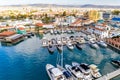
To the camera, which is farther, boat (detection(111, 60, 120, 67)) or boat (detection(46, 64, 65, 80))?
boat (detection(111, 60, 120, 67))

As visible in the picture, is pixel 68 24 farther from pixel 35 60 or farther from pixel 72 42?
pixel 35 60

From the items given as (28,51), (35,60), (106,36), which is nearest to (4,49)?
(28,51)

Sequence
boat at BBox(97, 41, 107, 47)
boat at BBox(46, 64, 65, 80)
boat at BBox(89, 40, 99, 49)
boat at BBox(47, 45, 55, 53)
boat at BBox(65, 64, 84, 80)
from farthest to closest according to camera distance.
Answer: boat at BBox(97, 41, 107, 47), boat at BBox(89, 40, 99, 49), boat at BBox(47, 45, 55, 53), boat at BBox(65, 64, 84, 80), boat at BBox(46, 64, 65, 80)

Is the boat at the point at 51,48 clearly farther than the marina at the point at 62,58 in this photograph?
Yes

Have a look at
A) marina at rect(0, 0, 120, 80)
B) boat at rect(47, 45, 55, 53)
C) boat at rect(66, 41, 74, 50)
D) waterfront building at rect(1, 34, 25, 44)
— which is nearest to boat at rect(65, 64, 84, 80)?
marina at rect(0, 0, 120, 80)

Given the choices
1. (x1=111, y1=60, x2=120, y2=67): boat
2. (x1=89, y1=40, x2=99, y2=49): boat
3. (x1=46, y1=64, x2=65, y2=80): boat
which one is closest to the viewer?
(x1=46, y1=64, x2=65, y2=80): boat

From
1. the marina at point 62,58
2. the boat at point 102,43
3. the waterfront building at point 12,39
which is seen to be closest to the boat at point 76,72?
the marina at point 62,58

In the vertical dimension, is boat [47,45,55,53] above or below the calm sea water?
above

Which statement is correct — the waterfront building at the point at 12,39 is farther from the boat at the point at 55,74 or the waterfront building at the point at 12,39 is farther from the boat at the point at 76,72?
the boat at the point at 76,72

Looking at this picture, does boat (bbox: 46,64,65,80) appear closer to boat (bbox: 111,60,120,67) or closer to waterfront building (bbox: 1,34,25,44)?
boat (bbox: 111,60,120,67)
